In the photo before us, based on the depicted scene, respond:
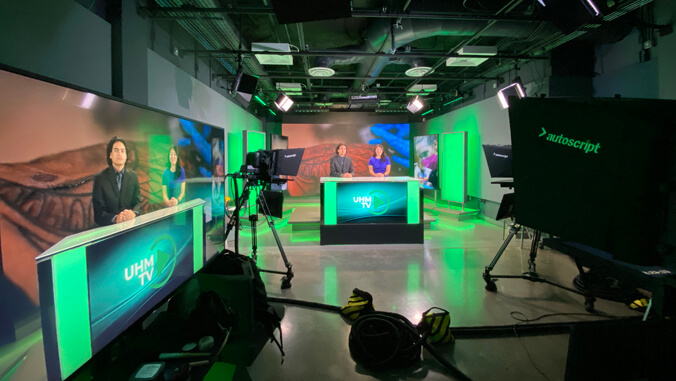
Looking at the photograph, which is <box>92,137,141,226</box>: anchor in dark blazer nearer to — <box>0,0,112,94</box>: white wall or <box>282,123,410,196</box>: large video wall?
<box>0,0,112,94</box>: white wall

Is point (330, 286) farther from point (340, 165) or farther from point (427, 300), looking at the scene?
point (340, 165)

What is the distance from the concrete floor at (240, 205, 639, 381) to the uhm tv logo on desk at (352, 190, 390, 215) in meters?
0.61

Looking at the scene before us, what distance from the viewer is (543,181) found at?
2.79 ft

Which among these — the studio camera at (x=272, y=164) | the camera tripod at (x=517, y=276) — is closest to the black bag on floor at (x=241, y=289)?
the studio camera at (x=272, y=164)

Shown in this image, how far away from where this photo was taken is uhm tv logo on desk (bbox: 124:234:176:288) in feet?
3.92

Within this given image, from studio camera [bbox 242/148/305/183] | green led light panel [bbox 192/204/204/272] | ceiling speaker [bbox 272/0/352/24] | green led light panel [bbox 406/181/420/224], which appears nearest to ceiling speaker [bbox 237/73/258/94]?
studio camera [bbox 242/148/305/183]

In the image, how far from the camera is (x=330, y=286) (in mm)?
3133

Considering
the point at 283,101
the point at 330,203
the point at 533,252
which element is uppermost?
the point at 283,101

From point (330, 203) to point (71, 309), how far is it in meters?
3.92

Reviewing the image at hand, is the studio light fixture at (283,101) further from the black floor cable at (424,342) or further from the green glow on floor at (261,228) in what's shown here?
the black floor cable at (424,342)

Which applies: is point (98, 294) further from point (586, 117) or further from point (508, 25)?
point (508, 25)

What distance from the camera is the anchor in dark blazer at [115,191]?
161 cm

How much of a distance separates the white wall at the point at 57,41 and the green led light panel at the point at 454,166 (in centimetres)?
677

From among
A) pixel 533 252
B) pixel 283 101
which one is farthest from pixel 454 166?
pixel 283 101
